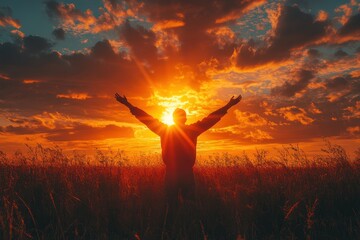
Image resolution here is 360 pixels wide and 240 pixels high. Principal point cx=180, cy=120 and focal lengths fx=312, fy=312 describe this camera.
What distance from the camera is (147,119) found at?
236 inches

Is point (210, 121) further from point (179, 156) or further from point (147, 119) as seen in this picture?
point (147, 119)

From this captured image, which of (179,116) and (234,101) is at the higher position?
(234,101)

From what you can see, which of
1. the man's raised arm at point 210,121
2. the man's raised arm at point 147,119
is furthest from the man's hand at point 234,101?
the man's raised arm at point 147,119

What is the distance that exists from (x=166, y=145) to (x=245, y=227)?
207cm

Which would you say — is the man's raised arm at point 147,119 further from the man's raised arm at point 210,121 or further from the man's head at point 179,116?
the man's raised arm at point 210,121

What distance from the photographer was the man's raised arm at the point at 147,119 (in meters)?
5.86

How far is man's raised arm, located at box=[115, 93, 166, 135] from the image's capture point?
5.86 meters

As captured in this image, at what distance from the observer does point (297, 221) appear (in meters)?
4.83

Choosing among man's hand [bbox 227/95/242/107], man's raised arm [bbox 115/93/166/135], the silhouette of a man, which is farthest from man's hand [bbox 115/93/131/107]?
man's hand [bbox 227/95/242/107]

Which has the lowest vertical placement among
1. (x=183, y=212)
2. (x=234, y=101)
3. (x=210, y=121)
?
(x=183, y=212)

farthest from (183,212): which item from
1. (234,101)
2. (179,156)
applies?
(234,101)

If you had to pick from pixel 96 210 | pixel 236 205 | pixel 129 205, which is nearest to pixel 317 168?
pixel 236 205

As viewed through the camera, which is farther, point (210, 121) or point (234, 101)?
point (234, 101)

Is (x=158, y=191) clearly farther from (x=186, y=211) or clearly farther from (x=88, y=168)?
(x=88, y=168)
